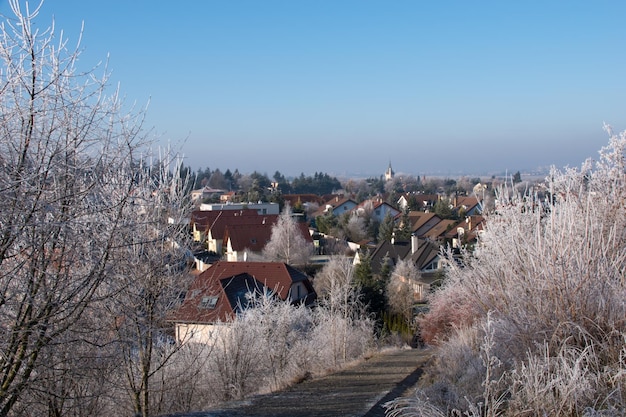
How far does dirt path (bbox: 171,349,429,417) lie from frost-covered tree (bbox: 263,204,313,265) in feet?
67.1

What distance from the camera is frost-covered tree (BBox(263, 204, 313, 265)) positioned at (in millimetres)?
34125

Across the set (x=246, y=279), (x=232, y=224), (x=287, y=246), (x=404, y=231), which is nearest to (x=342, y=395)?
(x=246, y=279)

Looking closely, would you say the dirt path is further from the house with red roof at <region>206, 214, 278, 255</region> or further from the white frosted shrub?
the house with red roof at <region>206, 214, 278, 255</region>

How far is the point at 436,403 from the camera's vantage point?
610 cm

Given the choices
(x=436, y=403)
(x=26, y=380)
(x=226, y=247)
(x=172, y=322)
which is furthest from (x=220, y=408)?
(x=226, y=247)

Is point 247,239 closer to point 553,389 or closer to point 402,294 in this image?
point 402,294

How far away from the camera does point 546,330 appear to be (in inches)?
241

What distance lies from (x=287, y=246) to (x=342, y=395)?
24.9 m

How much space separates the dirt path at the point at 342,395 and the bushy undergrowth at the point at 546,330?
142 centimetres

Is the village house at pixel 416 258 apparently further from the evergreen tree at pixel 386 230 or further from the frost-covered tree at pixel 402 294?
the evergreen tree at pixel 386 230

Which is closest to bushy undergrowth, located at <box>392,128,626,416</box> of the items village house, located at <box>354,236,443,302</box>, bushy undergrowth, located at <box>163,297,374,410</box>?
bushy undergrowth, located at <box>163,297,374,410</box>

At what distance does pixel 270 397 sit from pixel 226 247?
29.5 meters

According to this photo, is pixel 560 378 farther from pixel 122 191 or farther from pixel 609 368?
pixel 122 191

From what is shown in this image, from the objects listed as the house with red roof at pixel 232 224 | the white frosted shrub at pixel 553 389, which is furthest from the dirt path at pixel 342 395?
the house with red roof at pixel 232 224
